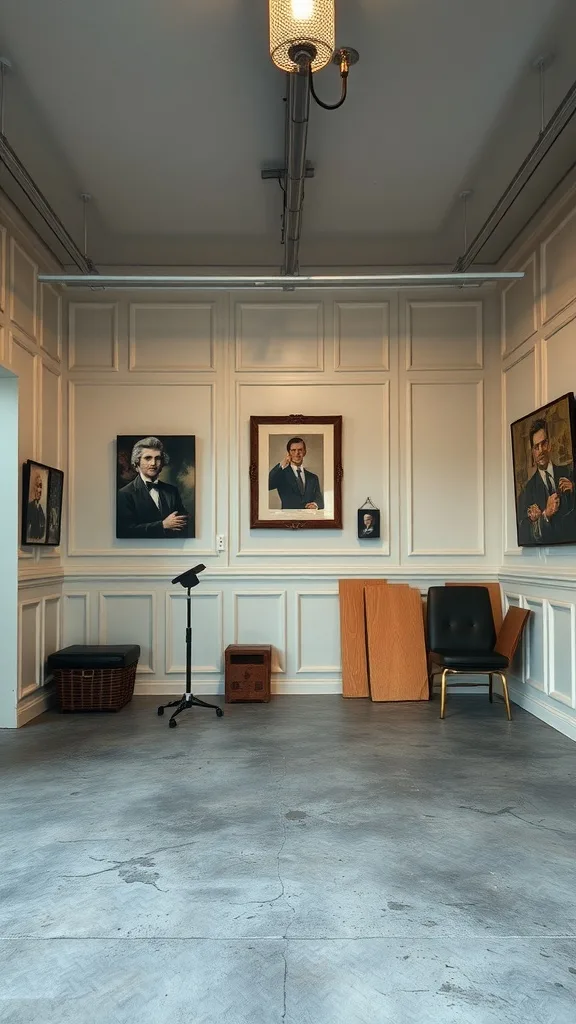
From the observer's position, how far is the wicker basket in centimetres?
582

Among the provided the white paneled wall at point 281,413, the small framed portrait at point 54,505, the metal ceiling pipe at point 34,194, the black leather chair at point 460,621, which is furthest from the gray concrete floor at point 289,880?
the metal ceiling pipe at point 34,194

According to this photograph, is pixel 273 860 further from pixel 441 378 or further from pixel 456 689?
pixel 441 378

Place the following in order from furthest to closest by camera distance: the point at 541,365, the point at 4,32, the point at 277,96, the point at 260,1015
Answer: the point at 541,365 < the point at 277,96 < the point at 4,32 < the point at 260,1015

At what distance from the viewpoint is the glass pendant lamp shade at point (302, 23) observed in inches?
105

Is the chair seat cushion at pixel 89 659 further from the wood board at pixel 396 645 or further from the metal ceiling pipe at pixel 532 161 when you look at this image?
the metal ceiling pipe at pixel 532 161

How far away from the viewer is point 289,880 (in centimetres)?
281

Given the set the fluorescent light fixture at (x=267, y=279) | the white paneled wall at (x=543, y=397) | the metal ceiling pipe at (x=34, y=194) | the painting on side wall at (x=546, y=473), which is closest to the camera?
the metal ceiling pipe at (x=34, y=194)

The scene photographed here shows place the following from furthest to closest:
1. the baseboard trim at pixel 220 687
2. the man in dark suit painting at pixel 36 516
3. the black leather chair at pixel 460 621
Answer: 1. the baseboard trim at pixel 220 687
2. the black leather chair at pixel 460 621
3. the man in dark suit painting at pixel 36 516

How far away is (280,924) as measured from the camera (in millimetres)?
2479

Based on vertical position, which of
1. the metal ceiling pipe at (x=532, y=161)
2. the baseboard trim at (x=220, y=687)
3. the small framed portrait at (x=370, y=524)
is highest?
the metal ceiling pipe at (x=532, y=161)

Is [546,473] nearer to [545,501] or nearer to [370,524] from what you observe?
[545,501]

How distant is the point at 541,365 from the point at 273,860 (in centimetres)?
430

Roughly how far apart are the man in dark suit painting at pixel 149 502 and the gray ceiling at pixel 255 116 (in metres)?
1.86

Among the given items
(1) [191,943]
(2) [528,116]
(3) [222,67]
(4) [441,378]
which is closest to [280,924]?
(1) [191,943]
